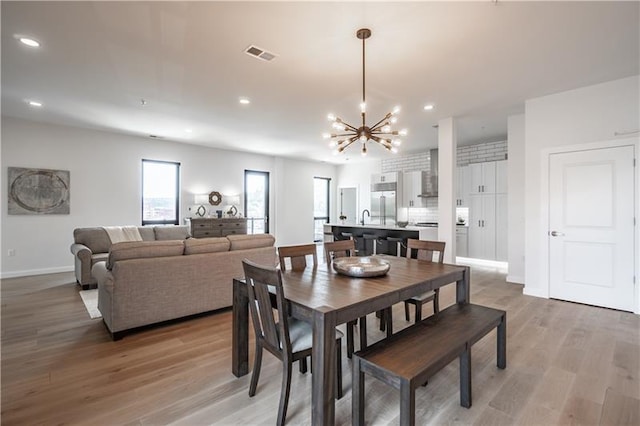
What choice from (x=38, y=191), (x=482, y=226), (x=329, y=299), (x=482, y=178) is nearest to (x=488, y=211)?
(x=482, y=226)

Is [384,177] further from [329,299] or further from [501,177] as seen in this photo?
[329,299]

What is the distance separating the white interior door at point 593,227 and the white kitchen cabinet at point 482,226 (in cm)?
250

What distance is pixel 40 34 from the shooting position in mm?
2727

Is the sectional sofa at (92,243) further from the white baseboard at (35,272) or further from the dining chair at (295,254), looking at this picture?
the dining chair at (295,254)

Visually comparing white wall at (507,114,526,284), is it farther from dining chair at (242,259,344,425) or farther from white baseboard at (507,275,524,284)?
dining chair at (242,259,344,425)

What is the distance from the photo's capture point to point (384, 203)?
8.31m

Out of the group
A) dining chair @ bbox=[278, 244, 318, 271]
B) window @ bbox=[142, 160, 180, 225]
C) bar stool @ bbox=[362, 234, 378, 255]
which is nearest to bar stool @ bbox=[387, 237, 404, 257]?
bar stool @ bbox=[362, 234, 378, 255]

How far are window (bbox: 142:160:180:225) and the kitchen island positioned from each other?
387 cm

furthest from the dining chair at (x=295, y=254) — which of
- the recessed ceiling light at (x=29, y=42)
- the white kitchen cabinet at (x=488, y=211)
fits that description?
the white kitchen cabinet at (x=488, y=211)

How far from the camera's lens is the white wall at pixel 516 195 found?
5023 mm

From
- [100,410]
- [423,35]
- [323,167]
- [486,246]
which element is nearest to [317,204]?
[323,167]

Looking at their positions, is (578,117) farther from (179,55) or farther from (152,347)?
(152,347)

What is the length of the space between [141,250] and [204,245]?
0.63 m

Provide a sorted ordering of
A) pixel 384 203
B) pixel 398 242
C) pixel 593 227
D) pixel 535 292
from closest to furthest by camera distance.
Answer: pixel 593 227 → pixel 535 292 → pixel 398 242 → pixel 384 203
